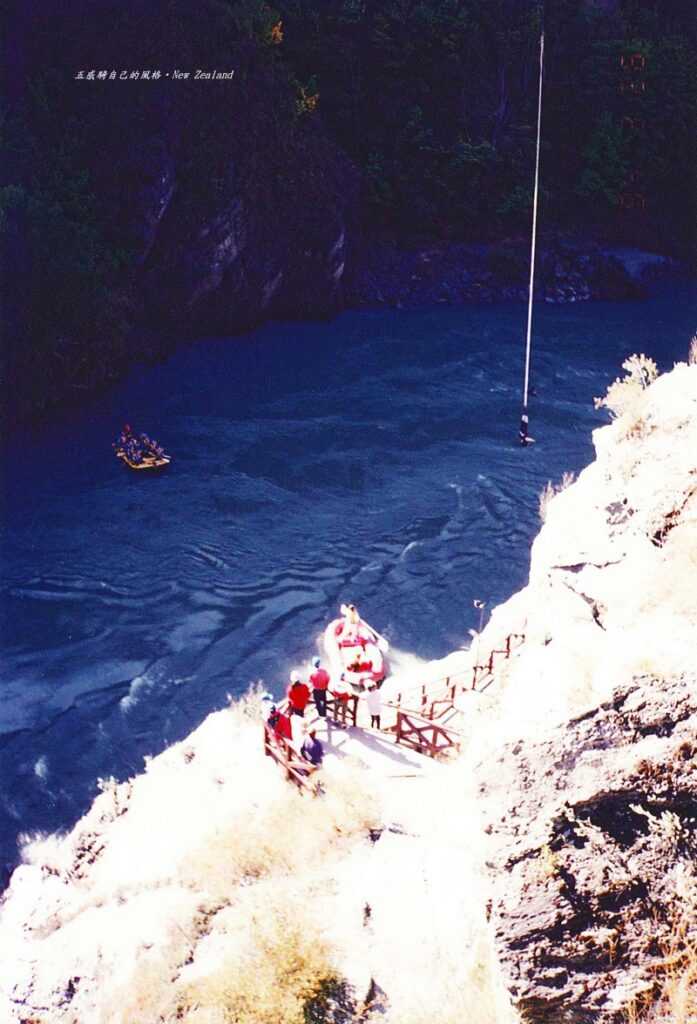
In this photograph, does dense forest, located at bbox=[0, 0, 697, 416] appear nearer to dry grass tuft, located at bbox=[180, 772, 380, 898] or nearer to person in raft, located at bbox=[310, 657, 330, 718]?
person in raft, located at bbox=[310, 657, 330, 718]

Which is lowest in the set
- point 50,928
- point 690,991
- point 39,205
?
point 50,928

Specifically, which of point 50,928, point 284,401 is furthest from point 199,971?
point 284,401

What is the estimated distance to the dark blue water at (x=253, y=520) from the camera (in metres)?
16.5

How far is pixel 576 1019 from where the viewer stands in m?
5.59

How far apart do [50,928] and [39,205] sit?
25822 millimetres

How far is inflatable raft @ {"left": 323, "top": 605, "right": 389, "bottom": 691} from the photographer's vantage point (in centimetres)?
1287

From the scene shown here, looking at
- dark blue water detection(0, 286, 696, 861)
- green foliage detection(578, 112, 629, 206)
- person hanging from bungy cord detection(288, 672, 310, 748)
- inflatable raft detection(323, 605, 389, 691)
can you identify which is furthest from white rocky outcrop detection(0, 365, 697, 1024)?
green foliage detection(578, 112, 629, 206)

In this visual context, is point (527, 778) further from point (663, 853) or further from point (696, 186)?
point (696, 186)

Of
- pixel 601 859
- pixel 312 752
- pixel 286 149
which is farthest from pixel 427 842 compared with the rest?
pixel 286 149

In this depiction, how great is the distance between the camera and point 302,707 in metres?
11.3

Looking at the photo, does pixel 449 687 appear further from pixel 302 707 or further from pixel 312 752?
pixel 312 752

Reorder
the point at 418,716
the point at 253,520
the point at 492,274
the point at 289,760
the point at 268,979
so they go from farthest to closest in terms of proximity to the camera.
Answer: the point at 492,274 → the point at 253,520 → the point at 418,716 → the point at 289,760 → the point at 268,979

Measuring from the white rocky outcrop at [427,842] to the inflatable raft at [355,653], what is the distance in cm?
161

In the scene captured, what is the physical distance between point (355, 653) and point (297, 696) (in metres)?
2.38
